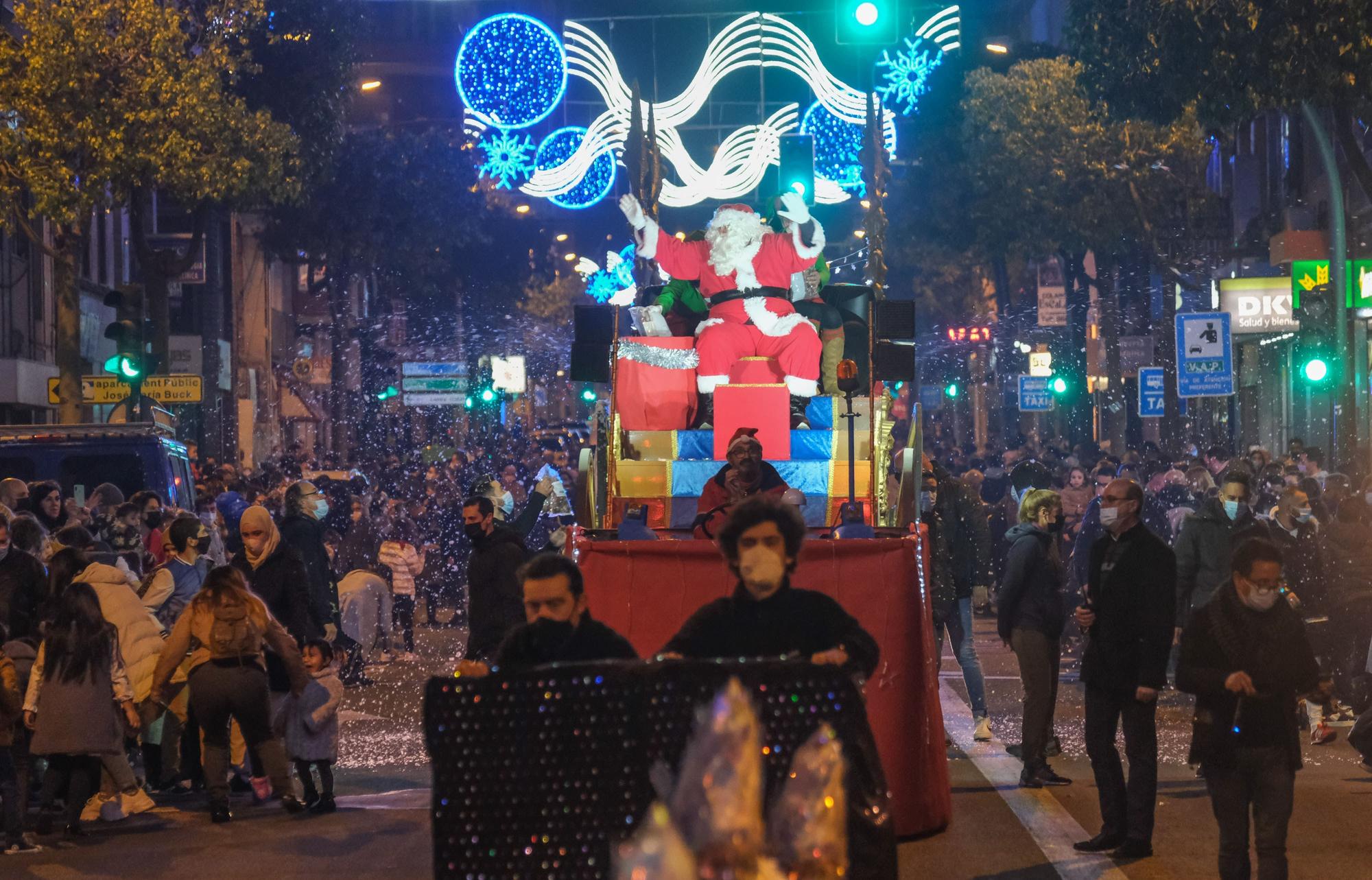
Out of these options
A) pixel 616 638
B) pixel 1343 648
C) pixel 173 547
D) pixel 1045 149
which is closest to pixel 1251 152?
pixel 1045 149

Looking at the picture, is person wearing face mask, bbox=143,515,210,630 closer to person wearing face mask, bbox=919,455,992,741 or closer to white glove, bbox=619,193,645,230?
white glove, bbox=619,193,645,230

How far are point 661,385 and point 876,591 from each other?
17.2 ft

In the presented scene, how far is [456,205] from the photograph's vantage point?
45.5 meters

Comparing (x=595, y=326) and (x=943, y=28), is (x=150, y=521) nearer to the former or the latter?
(x=595, y=326)

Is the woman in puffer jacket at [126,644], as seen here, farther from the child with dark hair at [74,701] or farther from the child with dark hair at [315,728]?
the child with dark hair at [315,728]

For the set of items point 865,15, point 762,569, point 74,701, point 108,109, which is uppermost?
point 108,109

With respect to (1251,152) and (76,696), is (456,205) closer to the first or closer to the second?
(1251,152)

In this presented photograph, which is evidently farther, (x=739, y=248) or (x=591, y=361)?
(x=739, y=248)

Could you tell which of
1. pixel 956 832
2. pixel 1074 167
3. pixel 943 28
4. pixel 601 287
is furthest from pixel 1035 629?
pixel 1074 167

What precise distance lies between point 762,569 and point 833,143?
2375cm

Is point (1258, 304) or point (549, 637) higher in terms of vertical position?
point (1258, 304)

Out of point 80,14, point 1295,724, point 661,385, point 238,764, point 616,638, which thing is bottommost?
point 238,764

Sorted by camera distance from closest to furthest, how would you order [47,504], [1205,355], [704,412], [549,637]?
[549,637]
[704,412]
[47,504]
[1205,355]

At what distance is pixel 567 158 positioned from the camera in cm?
2841
